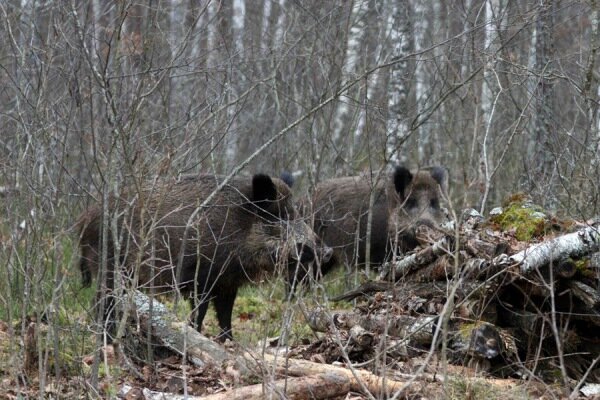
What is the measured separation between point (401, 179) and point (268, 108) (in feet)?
14.6

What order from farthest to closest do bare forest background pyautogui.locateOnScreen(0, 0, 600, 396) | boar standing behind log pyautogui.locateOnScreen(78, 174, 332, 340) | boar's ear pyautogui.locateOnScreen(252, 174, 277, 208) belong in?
boar's ear pyautogui.locateOnScreen(252, 174, 277, 208) < boar standing behind log pyautogui.locateOnScreen(78, 174, 332, 340) < bare forest background pyautogui.locateOnScreen(0, 0, 600, 396)

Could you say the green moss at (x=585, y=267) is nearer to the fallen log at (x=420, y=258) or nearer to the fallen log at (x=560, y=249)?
the fallen log at (x=560, y=249)

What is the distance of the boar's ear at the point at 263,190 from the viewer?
32.3ft

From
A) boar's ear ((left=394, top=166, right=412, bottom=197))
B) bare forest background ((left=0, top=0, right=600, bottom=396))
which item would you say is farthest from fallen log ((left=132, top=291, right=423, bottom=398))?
boar's ear ((left=394, top=166, right=412, bottom=197))

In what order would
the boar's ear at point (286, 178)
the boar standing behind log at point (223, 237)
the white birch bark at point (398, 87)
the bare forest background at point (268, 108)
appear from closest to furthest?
the bare forest background at point (268, 108)
the boar standing behind log at point (223, 237)
the boar's ear at point (286, 178)
the white birch bark at point (398, 87)

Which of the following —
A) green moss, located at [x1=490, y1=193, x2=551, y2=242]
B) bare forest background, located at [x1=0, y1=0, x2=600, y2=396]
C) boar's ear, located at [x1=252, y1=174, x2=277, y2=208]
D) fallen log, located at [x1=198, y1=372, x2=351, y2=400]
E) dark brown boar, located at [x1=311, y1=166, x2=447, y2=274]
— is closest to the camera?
fallen log, located at [x1=198, y1=372, x2=351, y2=400]

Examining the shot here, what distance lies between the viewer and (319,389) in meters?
5.94

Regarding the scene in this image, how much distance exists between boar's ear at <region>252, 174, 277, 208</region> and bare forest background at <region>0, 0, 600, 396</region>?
0.36m

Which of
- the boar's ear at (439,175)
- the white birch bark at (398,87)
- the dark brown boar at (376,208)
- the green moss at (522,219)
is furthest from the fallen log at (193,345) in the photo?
the white birch bark at (398,87)

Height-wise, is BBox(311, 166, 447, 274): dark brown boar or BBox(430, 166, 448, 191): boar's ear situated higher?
BBox(430, 166, 448, 191): boar's ear

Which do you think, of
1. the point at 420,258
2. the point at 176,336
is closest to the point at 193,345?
the point at 176,336

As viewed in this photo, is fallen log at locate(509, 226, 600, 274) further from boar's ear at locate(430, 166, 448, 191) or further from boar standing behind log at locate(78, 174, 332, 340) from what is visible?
boar's ear at locate(430, 166, 448, 191)

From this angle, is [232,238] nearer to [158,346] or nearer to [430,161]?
[158,346]

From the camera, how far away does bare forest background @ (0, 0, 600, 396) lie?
6.92 metres
